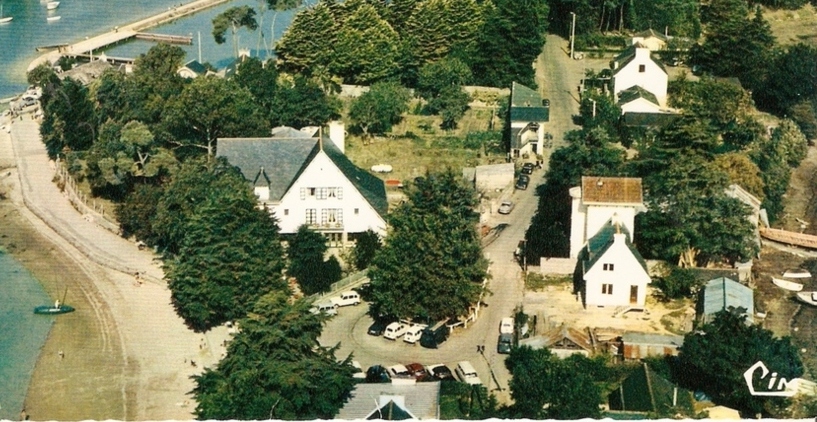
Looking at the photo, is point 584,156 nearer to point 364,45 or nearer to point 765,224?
point 765,224

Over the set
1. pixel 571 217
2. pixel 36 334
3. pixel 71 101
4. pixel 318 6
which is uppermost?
pixel 318 6

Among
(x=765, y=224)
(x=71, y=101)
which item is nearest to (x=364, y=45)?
(x=71, y=101)

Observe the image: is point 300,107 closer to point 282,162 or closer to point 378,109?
point 378,109

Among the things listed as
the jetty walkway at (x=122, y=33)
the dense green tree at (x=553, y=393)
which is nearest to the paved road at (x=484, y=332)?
the dense green tree at (x=553, y=393)

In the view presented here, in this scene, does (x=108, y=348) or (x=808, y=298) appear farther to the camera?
(x=808, y=298)

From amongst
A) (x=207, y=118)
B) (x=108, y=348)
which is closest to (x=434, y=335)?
(x=108, y=348)

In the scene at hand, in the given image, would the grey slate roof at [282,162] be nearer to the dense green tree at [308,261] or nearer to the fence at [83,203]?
the dense green tree at [308,261]
